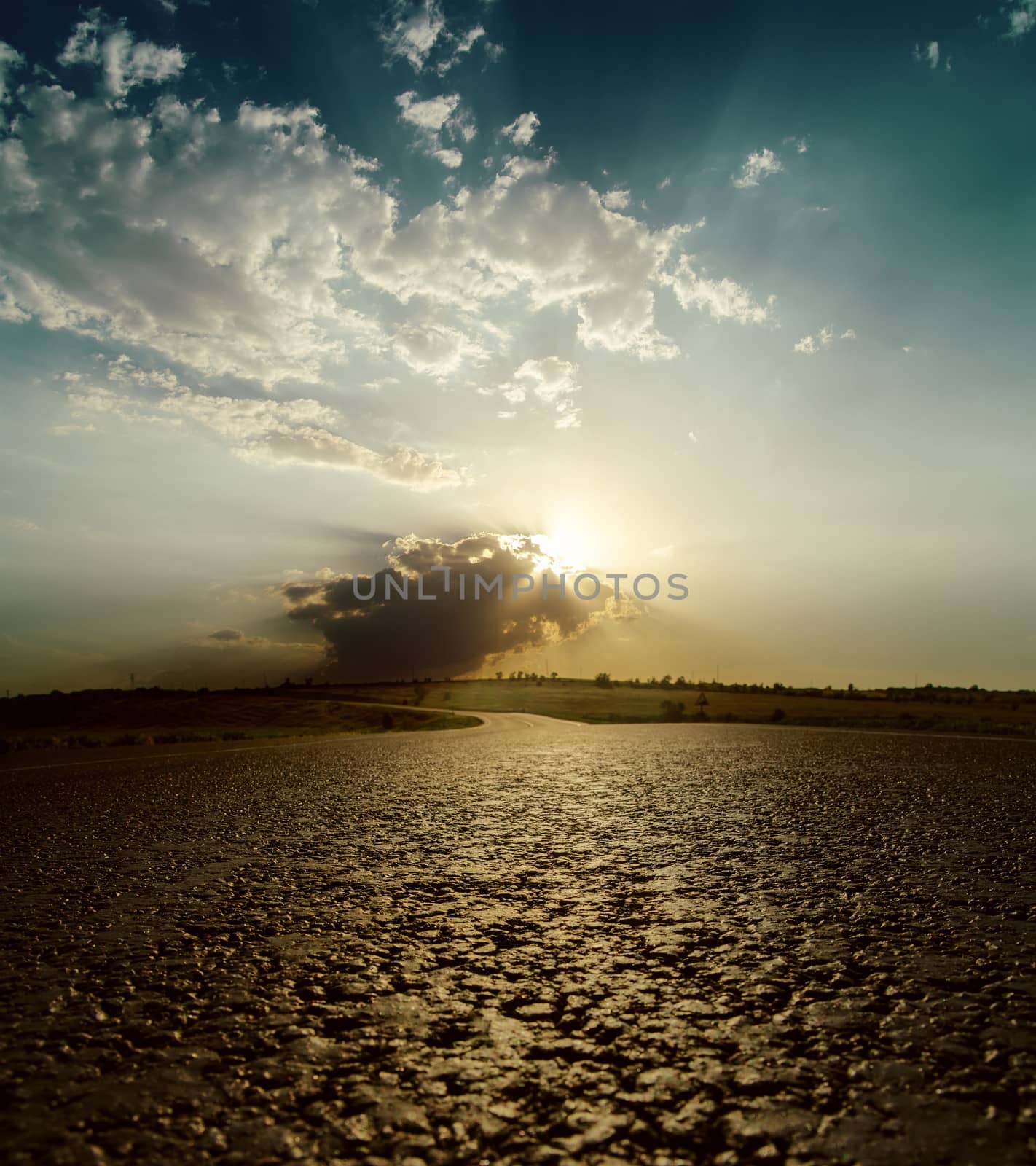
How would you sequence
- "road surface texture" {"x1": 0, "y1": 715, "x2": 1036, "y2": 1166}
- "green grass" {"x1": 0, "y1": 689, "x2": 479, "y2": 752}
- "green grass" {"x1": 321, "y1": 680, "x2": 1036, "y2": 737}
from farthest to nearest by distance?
"green grass" {"x1": 0, "y1": 689, "x2": 479, "y2": 752} → "green grass" {"x1": 321, "y1": 680, "x2": 1036, "y2": 737} → "road surface texture" {"x1": 0, "y1": 715, "x2": 1036, "y2": 1166}

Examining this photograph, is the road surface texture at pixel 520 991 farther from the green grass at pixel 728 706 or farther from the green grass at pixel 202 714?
the green grass at pixel 202 714

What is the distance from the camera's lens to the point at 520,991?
3.23 metres

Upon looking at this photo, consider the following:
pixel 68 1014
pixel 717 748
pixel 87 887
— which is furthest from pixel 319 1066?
pixel 717 748

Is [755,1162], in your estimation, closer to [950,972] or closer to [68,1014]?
[950,972]

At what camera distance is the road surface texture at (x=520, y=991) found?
226cm

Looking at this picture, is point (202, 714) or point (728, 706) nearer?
point (728, 706)

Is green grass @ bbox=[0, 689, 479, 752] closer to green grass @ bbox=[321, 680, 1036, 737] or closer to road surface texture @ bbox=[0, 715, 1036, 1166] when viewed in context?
green grass @ bbox=[321, 680, 1036, 737]

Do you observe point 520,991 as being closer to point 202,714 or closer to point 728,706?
point 728,706

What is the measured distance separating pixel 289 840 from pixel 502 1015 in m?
4.25

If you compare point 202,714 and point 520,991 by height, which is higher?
point 520,991

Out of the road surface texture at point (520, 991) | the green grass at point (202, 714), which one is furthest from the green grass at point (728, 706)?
the road surface texture at point (520, 991)

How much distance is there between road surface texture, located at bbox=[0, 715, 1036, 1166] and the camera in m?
2.26

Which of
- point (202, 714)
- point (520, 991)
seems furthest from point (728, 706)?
point (520, 991)

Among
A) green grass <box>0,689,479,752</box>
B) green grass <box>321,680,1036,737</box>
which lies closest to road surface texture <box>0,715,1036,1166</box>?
green grass <box>321,680,1036,737</box>
